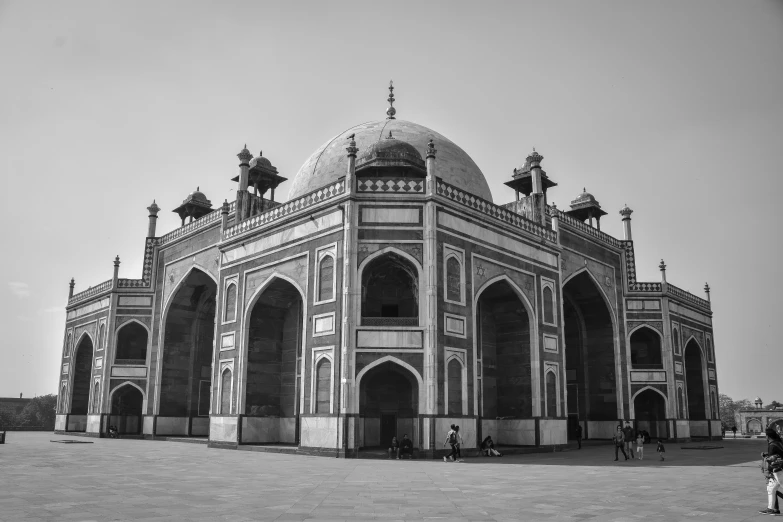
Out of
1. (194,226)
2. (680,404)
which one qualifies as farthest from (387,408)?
(680,404)

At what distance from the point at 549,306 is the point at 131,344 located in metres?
22.6

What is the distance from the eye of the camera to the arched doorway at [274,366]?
2359cm

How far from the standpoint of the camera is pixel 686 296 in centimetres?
3553

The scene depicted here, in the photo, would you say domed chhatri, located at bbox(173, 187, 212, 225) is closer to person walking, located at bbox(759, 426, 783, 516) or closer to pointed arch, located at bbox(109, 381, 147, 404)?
pointed arch, located at bbox(109, 381, 147, 404)

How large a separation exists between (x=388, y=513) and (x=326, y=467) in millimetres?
7342

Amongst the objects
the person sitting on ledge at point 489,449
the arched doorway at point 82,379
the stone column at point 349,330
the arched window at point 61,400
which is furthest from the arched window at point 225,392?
the arched window at point 61,400

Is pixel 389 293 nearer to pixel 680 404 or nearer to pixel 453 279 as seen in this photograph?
pixel 453 279

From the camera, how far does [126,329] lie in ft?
112

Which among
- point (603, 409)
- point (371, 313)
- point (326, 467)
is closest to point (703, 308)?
point (603, 409)

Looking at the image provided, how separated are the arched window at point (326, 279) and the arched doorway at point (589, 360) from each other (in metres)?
14.0

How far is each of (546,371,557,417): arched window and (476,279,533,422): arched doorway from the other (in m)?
0.75

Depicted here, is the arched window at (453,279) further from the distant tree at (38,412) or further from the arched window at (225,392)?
the distant tree at (38,412)

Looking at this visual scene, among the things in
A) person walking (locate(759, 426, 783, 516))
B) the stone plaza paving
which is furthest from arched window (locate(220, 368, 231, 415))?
person walking (locate(759, 426, 783, 516))

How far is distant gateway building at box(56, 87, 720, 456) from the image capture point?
19.8m
